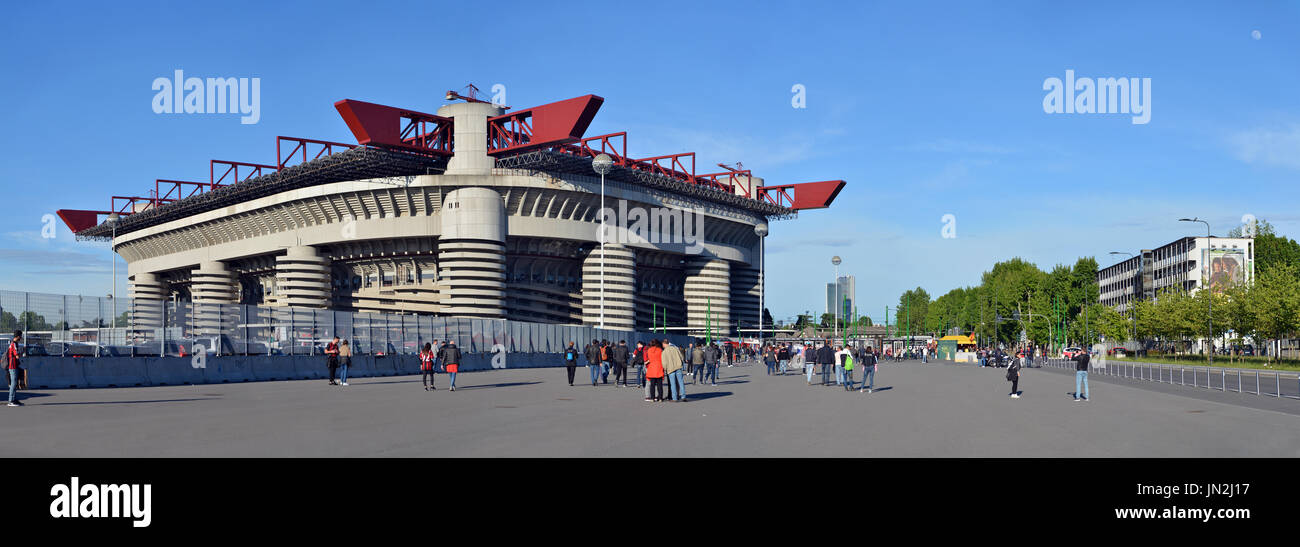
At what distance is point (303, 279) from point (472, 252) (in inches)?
706

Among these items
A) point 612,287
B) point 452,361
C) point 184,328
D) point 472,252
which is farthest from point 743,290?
point 452,361

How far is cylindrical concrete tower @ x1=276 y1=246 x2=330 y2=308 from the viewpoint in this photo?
86.6 m

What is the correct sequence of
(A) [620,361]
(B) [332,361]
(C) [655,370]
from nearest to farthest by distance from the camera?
(C) [655,370] < (B) [332,361] < (A) [620,361]

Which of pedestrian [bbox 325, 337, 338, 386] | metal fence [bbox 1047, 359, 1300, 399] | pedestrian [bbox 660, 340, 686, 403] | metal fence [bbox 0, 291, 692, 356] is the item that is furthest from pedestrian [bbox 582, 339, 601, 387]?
metal fence [bbox 1047, 359, 1300, 399]

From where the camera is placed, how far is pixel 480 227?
7856 centimetres

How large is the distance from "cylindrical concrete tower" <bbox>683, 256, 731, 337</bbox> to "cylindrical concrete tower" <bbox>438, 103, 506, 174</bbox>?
1109 inches

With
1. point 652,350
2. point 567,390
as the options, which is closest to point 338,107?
point 567,390

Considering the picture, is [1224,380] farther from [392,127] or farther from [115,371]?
[392,127]

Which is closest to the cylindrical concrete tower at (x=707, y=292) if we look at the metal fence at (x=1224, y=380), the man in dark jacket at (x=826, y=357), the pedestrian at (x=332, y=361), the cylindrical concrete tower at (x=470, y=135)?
the cylindrical concrete tower at (x=470, y=135)

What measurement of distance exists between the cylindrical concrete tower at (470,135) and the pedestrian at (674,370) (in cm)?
5627

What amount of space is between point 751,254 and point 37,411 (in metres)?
90.6

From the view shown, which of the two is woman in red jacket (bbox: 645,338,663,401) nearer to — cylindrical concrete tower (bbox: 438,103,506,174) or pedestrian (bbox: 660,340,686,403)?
pedestrian (bbox: 660,340,686,403)
